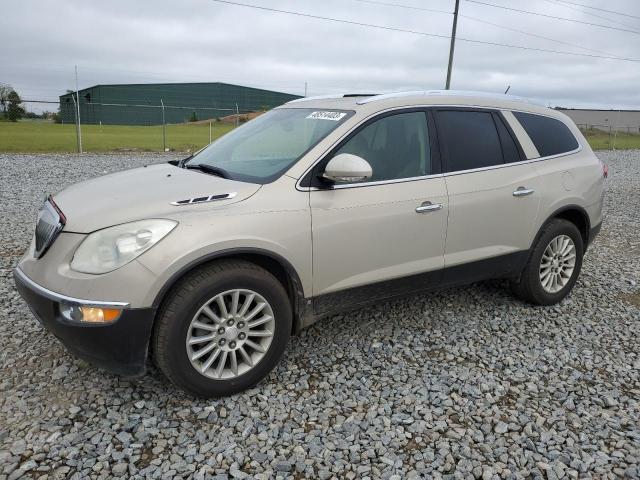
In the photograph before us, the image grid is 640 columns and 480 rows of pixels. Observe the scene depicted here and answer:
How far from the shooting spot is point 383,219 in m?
3.49

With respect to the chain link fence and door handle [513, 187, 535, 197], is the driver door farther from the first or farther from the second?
the chain link fence

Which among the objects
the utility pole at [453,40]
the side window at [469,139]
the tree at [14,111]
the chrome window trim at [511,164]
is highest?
the utility pole at [453,40]

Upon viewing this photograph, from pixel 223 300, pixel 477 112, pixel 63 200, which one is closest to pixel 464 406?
pixel 223 300

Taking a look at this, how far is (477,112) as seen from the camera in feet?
13.8

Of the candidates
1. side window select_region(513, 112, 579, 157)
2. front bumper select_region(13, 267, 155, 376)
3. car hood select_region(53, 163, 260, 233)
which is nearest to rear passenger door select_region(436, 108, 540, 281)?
side window select_region(513, 112, 579, 157)

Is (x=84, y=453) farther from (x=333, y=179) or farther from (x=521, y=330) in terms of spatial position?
(x=521, y=330)

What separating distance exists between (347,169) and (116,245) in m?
1.39

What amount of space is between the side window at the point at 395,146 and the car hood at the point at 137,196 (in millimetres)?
845

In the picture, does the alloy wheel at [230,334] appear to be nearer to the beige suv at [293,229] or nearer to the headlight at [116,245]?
the beige suv at [293,229]

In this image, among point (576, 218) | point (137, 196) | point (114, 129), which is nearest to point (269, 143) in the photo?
point (137, 196)

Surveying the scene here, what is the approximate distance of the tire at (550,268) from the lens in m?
4.52

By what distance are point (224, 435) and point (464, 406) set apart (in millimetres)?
1437

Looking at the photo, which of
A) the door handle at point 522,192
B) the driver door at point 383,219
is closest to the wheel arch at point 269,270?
the driver door at point 383,219

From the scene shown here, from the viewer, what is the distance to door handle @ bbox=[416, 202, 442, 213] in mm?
3646
